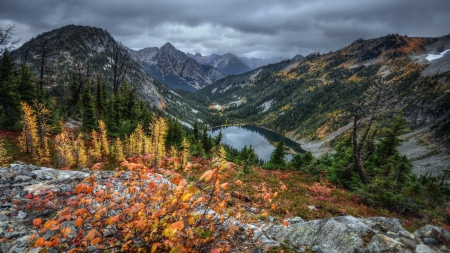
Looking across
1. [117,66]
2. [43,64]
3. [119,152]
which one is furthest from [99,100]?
[119,152]

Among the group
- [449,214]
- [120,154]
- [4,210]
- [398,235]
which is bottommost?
[120,154]

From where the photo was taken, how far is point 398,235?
18.6 feet

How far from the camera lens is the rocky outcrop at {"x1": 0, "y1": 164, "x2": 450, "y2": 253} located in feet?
16.7

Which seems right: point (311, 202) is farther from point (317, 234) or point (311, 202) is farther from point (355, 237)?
point (355, 237)

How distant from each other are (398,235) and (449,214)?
8805mm

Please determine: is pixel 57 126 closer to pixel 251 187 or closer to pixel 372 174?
pixel 251 187

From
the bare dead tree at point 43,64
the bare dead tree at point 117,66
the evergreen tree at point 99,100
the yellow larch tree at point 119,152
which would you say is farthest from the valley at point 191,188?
the bare dead tree at point 117,66

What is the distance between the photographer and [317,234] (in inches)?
259

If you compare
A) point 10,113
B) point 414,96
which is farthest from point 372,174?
point 414,96

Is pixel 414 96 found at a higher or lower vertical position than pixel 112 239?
higher

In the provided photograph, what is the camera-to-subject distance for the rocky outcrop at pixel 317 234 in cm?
510

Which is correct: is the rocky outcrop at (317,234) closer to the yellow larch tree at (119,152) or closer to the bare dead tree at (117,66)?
the yellow larch tree at (119,152)

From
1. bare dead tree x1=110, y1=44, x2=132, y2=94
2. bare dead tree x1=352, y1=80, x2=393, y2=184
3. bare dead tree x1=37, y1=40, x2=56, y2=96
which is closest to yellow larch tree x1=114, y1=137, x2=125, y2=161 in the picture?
bare dead tree x1=110, y1=44, x2=132, y2=94

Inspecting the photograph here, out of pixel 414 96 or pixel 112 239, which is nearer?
pixel 112 239
